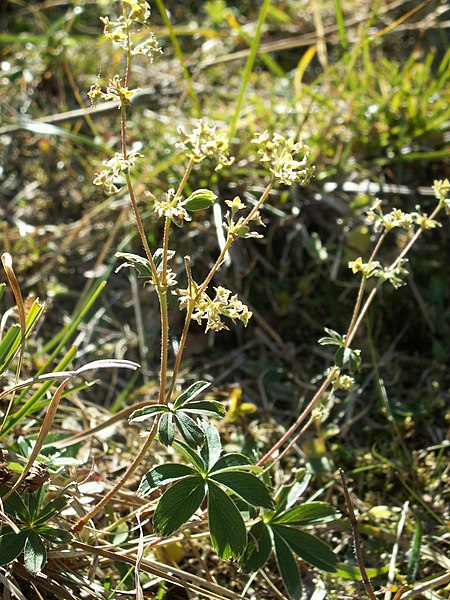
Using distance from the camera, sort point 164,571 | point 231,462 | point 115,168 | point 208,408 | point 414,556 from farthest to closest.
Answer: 1. point 414,556
2. point 164,571
3. point 231,462
4. point 208,408
5. point 115,168

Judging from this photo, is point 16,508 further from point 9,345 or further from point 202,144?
point 202,144

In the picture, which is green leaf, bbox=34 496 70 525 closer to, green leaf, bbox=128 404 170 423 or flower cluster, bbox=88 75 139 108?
green leaf, bbox=128 404 170 423

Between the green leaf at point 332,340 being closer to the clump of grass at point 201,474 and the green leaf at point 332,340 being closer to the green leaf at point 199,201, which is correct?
the clump of grass at point 201,474

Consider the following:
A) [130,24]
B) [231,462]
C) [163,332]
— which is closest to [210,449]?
[231,462]

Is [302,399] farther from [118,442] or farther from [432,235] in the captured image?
[432,235]

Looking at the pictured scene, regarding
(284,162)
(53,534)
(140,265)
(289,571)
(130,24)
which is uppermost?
(130,24)

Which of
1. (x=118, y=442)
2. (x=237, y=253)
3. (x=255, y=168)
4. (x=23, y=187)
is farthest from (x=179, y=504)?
(x=23, y=187)
